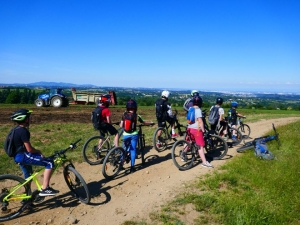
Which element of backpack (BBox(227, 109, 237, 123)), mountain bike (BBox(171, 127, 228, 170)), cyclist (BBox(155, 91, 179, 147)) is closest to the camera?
mountain bike (BBox(171, 127, 228, 170))

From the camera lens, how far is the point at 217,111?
29.7 feet

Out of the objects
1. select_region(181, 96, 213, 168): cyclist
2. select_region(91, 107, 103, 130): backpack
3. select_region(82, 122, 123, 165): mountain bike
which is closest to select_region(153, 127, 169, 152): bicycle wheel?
select_region(181, 96, 213, 168): cyclist

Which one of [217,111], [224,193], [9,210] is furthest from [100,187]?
[217,111]


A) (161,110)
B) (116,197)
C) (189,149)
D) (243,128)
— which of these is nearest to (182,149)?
(189,149)

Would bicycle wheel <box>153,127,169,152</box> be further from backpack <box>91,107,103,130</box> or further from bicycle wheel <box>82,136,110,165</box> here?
backpack <box>91,107,103,130</box>

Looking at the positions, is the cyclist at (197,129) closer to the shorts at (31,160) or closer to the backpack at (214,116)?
the backpack at (214,116)

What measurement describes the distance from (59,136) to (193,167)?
25.5 feet

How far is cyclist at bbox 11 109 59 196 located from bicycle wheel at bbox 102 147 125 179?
67.9 inches

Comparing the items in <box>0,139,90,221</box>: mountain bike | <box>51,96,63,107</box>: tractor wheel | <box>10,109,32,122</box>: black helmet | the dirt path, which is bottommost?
the dirt path

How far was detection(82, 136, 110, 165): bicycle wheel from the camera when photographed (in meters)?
7.60

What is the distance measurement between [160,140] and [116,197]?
4.06m

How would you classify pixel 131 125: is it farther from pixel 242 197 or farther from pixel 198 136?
pixel 242 197

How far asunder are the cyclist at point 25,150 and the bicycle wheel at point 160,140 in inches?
192

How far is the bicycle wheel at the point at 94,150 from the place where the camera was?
760 centimetres
